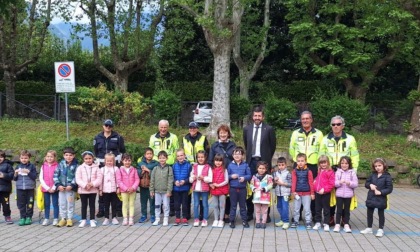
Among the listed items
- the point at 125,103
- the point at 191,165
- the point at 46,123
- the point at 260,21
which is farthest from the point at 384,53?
the point at 191,165

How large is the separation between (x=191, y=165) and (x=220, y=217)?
3.46 ft

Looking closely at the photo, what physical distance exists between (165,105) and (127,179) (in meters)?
8.81

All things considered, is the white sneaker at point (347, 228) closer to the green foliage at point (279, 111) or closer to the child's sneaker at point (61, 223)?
the child's sneaker at point (61, 223)

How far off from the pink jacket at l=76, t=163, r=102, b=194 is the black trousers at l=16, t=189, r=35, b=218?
3.01 ft

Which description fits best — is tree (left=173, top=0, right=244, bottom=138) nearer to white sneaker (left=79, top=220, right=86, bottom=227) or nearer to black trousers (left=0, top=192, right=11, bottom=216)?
white sneaker (left=79, top=220, right=86, bottom=227)

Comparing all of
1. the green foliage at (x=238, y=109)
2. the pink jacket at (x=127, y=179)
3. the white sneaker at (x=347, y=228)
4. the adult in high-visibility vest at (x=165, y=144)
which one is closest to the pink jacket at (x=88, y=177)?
the pink jacket at (x=127, y=179)

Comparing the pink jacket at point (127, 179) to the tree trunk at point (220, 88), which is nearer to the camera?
the pink jacket at point (127, 179)

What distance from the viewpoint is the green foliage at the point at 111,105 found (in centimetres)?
1702

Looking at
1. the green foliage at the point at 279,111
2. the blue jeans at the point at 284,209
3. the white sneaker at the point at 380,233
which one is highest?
the green foliage at the point at 279,111

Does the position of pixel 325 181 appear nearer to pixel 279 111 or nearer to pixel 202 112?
pixel 279 111

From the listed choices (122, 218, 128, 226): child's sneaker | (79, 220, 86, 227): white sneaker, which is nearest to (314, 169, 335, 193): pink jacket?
(122, 218, 128, 226): child's sneaker

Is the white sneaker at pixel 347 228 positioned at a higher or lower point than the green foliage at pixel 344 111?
lower

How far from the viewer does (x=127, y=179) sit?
8.85 m

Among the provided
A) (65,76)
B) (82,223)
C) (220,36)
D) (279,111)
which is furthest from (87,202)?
(279,111)
